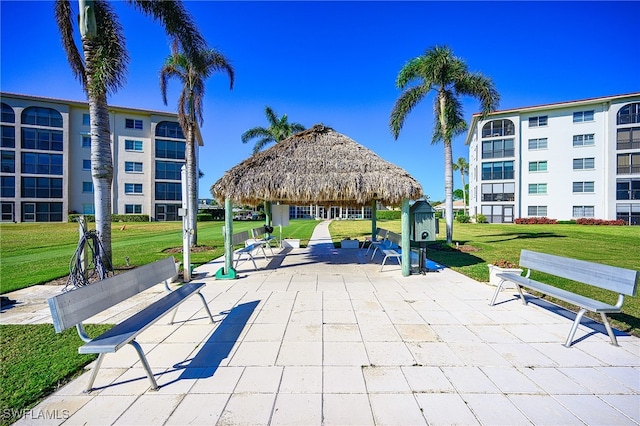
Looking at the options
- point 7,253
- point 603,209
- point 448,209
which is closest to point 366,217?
→ point 603,209

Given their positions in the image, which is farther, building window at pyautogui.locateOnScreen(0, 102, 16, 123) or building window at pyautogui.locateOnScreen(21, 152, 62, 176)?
building window at pyautogui.locateOnScreen(21, 152, 62, 176)

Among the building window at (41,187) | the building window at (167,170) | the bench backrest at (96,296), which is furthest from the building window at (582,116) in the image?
the building window at (41,187)

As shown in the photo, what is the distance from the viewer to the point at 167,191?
139 feet

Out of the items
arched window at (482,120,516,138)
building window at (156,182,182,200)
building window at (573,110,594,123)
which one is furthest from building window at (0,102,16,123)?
building window at (573,110,594,123)

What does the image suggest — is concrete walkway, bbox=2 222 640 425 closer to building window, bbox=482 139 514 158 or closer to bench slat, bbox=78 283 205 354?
bench slat, bbox=78 283 205 354

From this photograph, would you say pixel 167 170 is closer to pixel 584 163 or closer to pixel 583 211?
pixel 584 163

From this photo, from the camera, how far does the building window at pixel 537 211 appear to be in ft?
128

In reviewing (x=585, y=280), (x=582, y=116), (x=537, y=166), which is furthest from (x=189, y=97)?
(x=582, y=116)

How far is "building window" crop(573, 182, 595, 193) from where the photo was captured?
121ft

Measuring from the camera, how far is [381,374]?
3.32 m

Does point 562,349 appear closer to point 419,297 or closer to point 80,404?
point 419,297

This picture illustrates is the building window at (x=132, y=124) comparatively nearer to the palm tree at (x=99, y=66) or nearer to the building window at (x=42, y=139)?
the building window at (x=42, y=139)

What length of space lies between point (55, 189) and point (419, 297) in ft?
155

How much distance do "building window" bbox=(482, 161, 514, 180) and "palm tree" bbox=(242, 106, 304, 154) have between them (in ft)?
96.3
